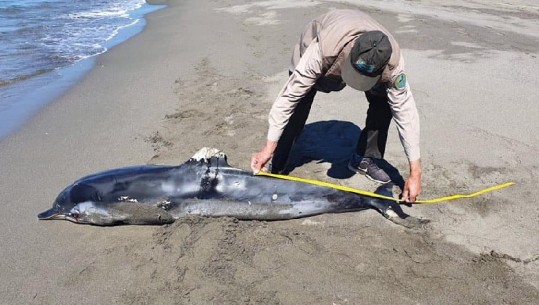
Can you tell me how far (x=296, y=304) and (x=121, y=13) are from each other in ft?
44.1

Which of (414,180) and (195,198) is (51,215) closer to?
(195,198)

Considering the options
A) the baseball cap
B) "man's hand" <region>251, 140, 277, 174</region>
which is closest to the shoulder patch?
the baseball cap

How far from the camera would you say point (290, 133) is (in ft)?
13.4

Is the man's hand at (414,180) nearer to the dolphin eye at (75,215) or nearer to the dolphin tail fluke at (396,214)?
the dolphin tail fluke at (396,214)

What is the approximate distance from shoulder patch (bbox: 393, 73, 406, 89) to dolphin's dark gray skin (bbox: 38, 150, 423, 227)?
1.12m

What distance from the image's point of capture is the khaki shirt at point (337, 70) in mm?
3110

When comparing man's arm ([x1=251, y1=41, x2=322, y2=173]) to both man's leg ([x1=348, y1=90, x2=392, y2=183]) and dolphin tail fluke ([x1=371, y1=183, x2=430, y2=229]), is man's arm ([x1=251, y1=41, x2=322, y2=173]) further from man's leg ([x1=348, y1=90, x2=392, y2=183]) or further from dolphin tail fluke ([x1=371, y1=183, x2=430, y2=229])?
dolphin tail fluke ([x1=371, y1=183, x2=430, y2=229])

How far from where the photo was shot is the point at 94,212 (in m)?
3.82

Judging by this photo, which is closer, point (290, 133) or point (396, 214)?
point (396, 214)

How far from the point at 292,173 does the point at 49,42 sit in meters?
7.71

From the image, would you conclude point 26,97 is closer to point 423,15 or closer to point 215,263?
point 215,263

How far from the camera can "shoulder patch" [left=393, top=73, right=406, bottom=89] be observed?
3.16 metres

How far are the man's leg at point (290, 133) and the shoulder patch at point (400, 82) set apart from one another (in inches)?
30.5

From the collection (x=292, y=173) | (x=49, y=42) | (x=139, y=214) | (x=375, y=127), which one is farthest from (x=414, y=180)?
(x=49, y=42)
